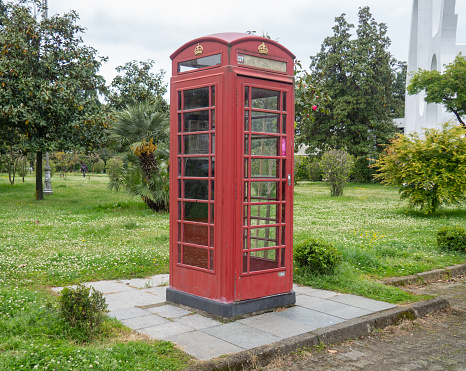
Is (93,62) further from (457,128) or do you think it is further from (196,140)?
(196,140)

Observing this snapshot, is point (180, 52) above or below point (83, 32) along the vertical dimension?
below

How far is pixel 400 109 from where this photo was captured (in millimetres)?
55781

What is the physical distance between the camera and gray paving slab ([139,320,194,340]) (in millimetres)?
4797

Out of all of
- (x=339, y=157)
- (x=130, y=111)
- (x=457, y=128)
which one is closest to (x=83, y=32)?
(x=130, y=111)

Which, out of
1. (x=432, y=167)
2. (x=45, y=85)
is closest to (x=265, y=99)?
(x=432, y=167)

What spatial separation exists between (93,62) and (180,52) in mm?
17938

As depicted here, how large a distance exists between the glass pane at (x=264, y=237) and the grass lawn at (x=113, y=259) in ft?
5.47

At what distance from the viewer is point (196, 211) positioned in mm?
5754

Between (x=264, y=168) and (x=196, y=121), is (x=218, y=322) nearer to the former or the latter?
(x=264, y=168)

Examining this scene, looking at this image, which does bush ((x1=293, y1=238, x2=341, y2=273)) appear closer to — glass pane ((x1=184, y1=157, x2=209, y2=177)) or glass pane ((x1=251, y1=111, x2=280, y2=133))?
glass pane ((x1=251, y1=111, x2=280, y2=133))

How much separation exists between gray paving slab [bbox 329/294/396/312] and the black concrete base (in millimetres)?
803

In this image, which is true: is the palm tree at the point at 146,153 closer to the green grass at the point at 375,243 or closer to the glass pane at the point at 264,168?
the green grass at the point at 375,243

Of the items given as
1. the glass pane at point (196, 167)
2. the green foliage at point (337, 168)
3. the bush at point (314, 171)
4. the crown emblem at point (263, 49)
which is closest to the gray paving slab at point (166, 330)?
the glass pane at point (196, 167)

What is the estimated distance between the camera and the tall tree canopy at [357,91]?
40.7 metres
